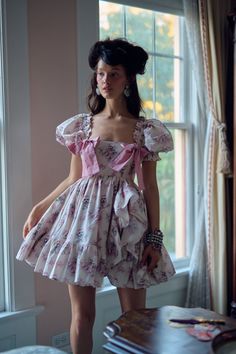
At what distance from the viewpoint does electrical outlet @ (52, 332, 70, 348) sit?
2410 mm

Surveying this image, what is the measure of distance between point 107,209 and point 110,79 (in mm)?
508

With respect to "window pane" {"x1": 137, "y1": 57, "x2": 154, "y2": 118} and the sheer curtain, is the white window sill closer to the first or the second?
the sheer curtain

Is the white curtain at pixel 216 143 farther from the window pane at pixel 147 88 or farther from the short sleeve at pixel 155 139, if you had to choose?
the short sleeve at pixel 155 139

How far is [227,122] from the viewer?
296cm

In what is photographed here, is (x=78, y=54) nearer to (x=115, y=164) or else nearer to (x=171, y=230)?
(x=115, y=164)

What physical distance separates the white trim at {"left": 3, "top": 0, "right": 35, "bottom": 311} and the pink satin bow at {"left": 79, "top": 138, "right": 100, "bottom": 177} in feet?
1.42

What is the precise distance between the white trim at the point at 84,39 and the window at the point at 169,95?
0.30 metres

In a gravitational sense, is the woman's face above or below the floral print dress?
above

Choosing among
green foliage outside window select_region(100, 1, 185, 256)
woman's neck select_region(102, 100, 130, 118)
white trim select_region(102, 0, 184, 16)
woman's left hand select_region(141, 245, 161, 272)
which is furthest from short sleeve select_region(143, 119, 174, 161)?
white trim select_region(102, 0, 184, 16)

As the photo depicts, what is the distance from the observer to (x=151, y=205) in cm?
191

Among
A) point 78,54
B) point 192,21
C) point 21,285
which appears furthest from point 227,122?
point 21,285

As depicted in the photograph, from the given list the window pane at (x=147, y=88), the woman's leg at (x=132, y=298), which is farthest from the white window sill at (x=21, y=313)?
the window pane at (x=147, y=88)

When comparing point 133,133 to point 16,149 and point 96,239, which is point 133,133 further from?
point 16,149

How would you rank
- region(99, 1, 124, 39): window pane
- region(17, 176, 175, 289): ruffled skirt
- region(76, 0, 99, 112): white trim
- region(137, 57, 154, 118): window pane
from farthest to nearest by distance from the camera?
region(137, 57, 154, 118): window pane < region(99, 1, 124, 39): window pane < region(76, 0, 99, 112): white trim < region(17, 176, 175, 289): ruffled skirt
